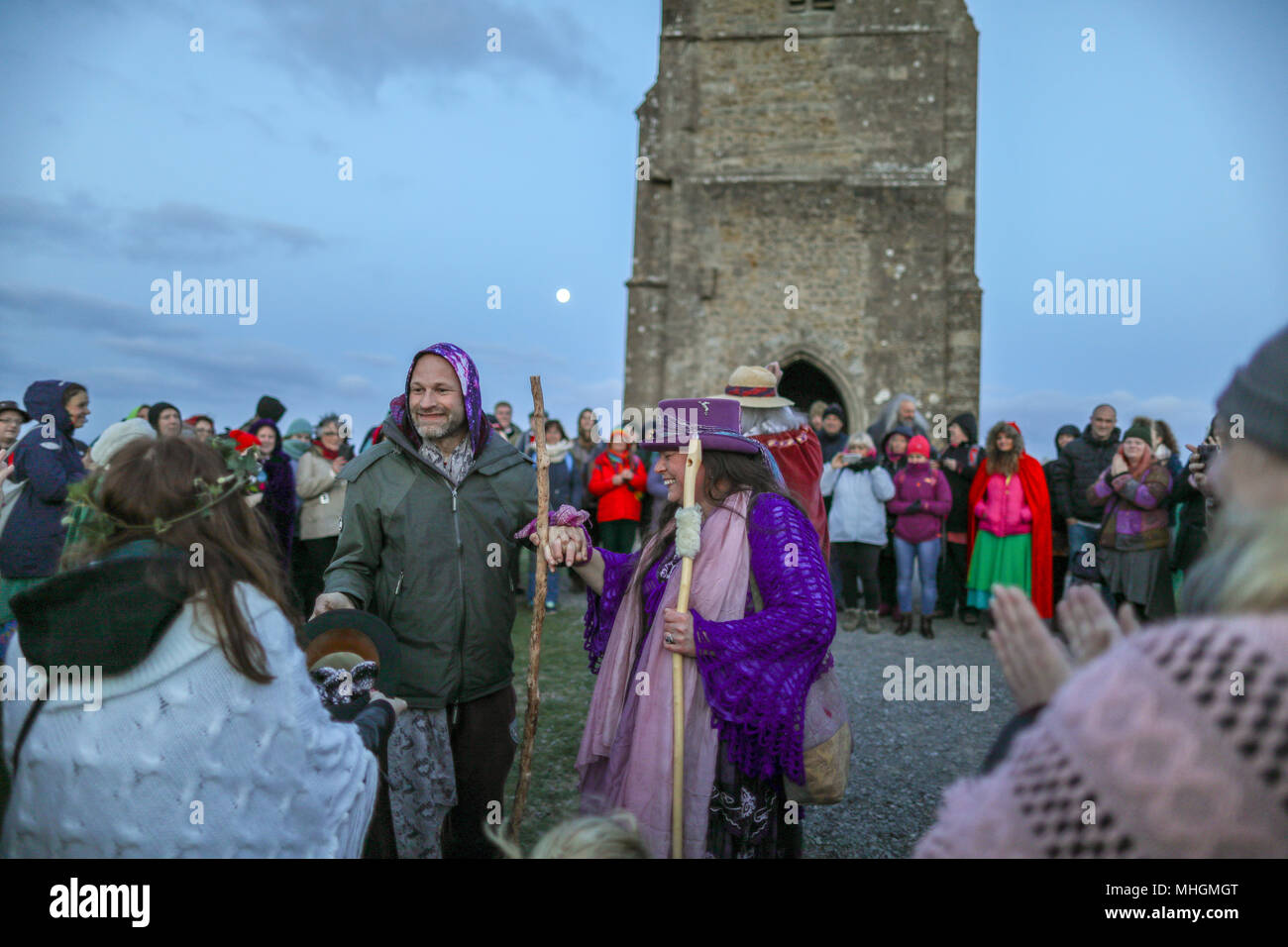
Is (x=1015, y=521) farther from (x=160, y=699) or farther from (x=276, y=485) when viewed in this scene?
(x=160, y=699)

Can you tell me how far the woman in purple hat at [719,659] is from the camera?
2.57 m

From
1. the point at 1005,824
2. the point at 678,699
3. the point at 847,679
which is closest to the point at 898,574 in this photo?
the point at 847,679

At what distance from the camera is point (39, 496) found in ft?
17.4

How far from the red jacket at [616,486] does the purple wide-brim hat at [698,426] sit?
6.50 metres

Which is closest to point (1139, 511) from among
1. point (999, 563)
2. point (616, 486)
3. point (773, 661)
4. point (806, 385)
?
point (999, 563)

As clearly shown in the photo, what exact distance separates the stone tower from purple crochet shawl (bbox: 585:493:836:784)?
15.0 metres

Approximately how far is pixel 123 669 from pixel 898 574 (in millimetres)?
8088

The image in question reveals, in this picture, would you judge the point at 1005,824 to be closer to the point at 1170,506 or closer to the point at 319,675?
the point at 319,675

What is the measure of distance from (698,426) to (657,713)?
98 cm

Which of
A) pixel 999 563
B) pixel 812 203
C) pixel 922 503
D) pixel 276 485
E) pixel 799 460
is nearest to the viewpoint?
pixel 799 460

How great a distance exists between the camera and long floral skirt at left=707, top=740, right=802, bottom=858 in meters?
2.65

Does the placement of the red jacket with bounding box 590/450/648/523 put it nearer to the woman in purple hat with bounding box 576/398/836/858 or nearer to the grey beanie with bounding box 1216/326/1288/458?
the woman in purple hat with bounding box 576/398/836/858

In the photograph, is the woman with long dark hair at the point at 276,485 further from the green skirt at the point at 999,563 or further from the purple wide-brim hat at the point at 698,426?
the green skirt at the point at 999,563

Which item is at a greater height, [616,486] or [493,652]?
[616,486]
